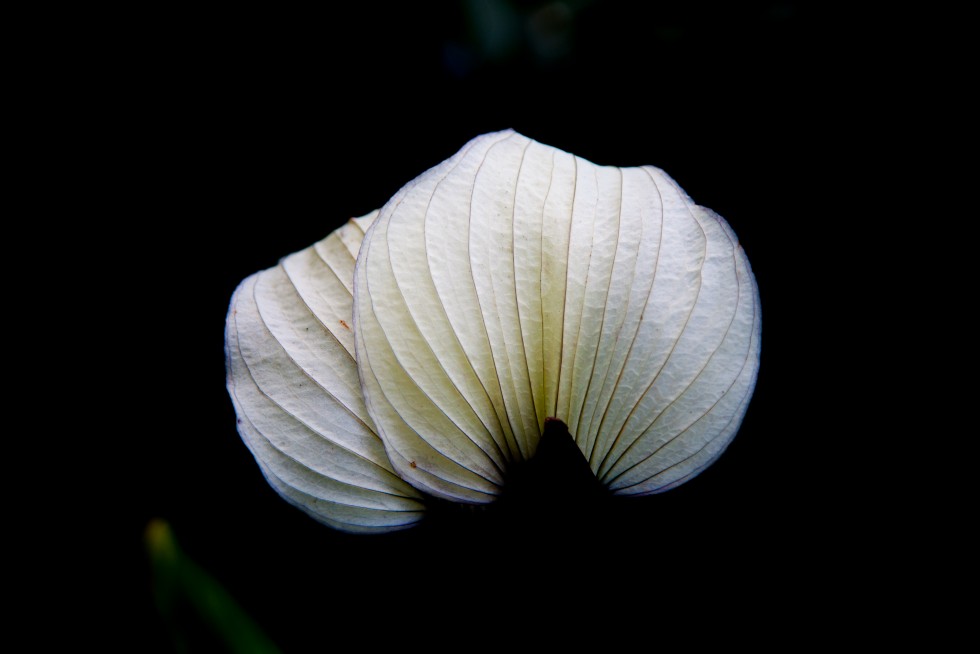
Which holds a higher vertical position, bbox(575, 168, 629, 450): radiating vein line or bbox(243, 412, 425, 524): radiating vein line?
bbox(575, 168, 629, 450): radiating vein line

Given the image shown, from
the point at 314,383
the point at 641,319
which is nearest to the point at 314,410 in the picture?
the point at 314,383

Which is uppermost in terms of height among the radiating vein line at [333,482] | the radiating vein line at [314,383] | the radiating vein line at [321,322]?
the radiating vein line at [321,322]

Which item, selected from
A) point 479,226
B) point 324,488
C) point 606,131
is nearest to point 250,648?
point 324,488

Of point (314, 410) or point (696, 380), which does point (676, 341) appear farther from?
point (314, 410)

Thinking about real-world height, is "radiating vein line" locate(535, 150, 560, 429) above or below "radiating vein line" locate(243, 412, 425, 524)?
above

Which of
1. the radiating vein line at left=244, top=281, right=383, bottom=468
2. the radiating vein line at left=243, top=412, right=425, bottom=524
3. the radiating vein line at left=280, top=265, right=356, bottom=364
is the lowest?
the radiating vein line at left=243, top=412, right=425, bottom=524
